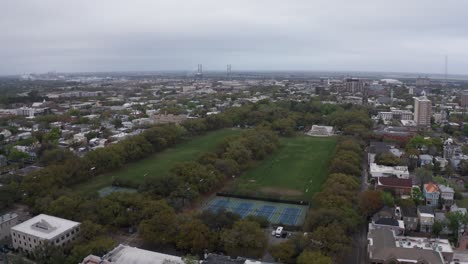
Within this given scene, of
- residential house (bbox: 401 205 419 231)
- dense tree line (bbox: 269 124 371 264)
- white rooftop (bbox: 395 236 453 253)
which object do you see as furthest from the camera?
residential house (bbox: 401 205 419 231)

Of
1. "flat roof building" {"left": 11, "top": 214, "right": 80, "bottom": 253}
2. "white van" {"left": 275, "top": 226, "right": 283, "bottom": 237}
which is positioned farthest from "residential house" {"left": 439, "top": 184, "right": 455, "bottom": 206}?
"flat roof building" {"left": 11, "top": 214, "right": 80, "bottom": 253}

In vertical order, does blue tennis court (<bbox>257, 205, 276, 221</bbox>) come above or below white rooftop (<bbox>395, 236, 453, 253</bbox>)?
below

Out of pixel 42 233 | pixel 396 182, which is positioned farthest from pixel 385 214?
pixel 42 233

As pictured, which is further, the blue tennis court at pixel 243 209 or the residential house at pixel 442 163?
the residential house at pixel 442 163

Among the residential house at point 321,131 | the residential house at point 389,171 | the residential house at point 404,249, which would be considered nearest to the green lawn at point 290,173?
the residential house at point 389,171

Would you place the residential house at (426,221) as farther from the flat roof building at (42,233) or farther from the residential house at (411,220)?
the flat roof building at (42,233)

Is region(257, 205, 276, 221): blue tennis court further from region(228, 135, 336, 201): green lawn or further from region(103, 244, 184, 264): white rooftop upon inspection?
region(103, 244, 184, 264): white rooftop

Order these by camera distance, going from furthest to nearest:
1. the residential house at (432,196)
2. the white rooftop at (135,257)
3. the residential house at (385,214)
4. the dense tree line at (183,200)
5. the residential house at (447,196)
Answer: the residential house at (447,196) < the residential house at (432,196) < the residential house at (385,214) < the dense tree line at (183,200) < the white rooftop at (135,257)
